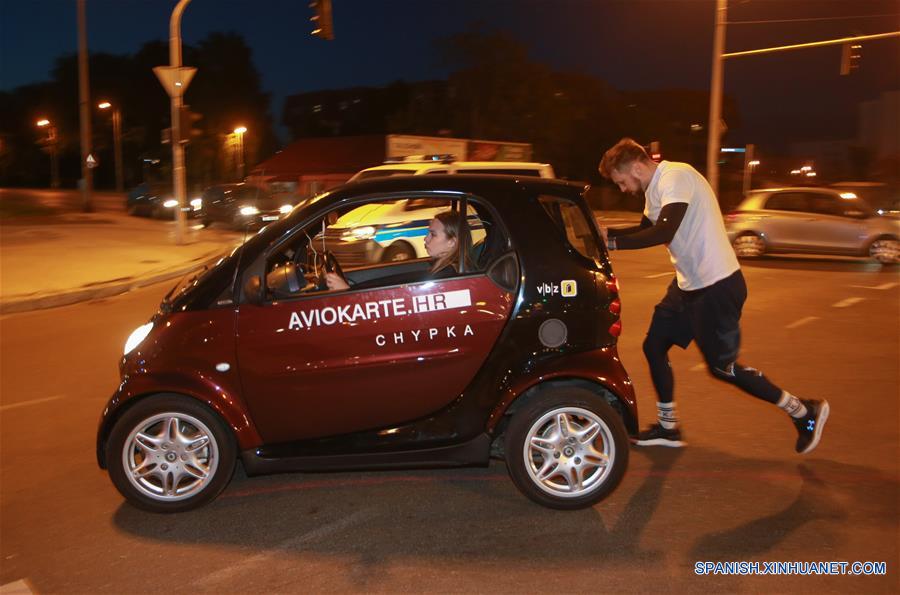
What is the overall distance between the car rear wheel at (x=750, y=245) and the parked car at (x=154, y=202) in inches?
708

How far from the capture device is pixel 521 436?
4309 mm

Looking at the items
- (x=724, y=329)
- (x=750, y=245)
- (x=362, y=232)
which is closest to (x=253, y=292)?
(x=724, y=329)

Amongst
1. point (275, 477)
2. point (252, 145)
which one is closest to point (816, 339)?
point (275, 477)

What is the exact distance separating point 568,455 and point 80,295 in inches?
376

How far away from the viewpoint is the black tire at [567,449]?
4.29m

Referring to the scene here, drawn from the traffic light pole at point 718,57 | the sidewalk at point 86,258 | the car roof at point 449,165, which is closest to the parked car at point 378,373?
the sidewalk at point 86,258

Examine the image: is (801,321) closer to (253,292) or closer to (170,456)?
(253,292)

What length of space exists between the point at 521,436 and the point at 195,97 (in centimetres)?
6253

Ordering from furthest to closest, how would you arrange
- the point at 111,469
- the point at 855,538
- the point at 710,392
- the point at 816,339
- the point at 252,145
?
the point at 252,145
the point at 816,339
the point at 710,392
the point at 111,469
the point at 855,538

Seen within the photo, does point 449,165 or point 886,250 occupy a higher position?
point 449,165

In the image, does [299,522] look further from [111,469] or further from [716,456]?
[716,456]

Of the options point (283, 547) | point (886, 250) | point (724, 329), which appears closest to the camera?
point (283, 547)

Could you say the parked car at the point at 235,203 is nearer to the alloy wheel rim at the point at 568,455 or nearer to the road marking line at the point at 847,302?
the road marking line at the point at 847,302

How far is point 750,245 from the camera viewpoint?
55.3ft
